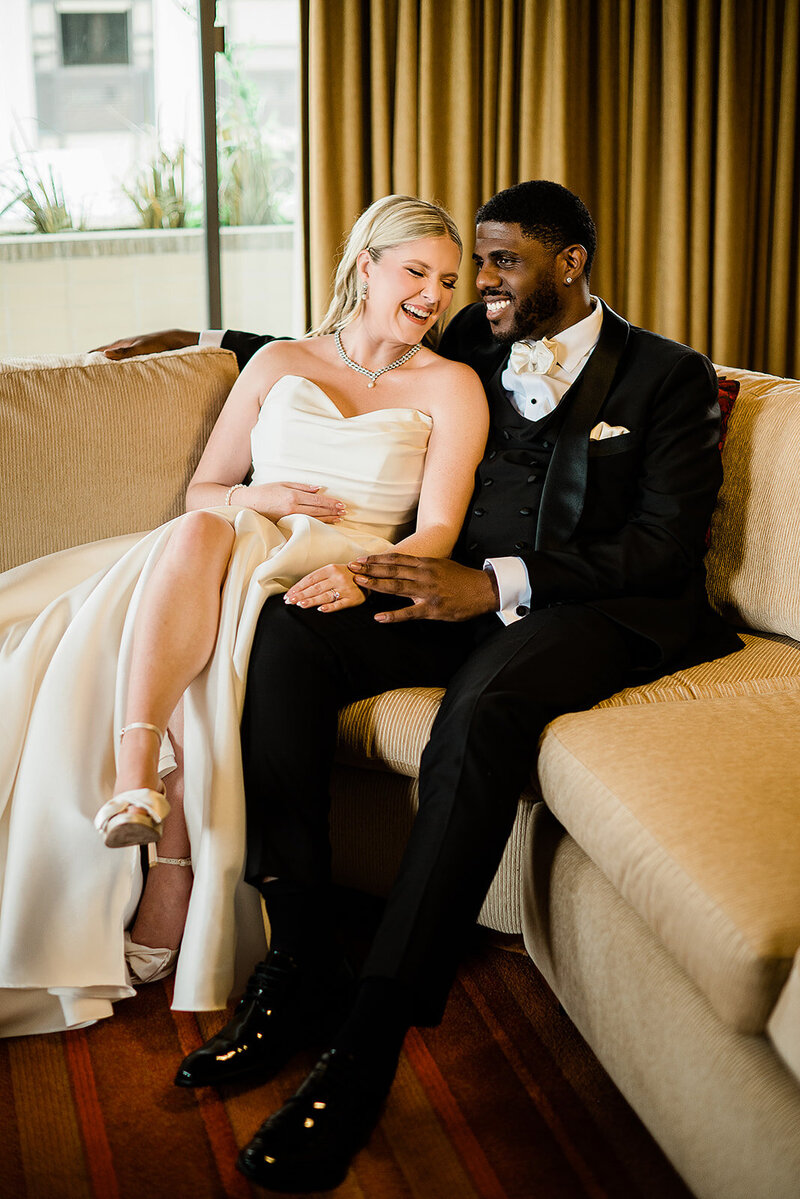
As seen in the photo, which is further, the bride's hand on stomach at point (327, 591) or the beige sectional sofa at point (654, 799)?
the bride's hand on stomach at point (327, 591)

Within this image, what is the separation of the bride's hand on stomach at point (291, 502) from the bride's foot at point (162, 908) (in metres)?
0.68

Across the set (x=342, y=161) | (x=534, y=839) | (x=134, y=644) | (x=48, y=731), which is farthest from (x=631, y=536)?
(x=342, y=161)

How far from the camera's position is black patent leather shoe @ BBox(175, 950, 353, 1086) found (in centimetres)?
152

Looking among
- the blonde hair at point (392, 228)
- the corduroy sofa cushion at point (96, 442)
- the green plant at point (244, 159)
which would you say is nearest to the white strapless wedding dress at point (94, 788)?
the corduroy sofa cushion at point (96, 442)

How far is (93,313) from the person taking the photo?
370 cm

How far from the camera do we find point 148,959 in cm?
177

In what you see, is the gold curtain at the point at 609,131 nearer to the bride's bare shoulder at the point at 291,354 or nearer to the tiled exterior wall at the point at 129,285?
the tiled exterior wall at the point at 129,285

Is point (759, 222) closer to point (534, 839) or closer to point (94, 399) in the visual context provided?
point (94, 399)

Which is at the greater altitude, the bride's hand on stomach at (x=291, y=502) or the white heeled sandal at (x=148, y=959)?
the bride's hand on stomach at (x=291, y=502)

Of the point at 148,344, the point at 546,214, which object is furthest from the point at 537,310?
the point at 148,344

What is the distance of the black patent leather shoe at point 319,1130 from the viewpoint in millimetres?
1320

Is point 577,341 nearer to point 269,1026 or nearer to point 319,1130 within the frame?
point 269,1026

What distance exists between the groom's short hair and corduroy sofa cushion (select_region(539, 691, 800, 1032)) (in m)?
0.98

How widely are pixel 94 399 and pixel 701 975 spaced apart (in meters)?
1.62
